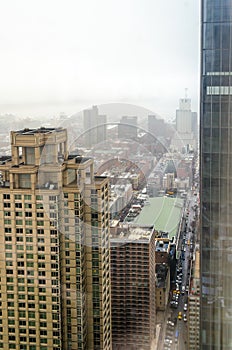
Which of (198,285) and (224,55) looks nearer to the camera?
(224,55)

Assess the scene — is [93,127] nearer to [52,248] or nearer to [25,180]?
[25,180]

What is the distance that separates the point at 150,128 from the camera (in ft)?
6.04

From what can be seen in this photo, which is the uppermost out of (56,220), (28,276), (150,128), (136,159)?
(150,128)

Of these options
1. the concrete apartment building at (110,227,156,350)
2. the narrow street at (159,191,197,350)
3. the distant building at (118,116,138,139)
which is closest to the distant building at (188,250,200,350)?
the narrow street at (159,191,197,350)

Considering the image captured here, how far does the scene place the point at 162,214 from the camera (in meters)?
1.90

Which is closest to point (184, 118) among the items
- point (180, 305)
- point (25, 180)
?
point (25, 180)

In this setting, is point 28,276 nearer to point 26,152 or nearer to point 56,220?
point 56,220

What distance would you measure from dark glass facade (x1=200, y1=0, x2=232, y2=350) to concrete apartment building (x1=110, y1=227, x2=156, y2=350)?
255mm

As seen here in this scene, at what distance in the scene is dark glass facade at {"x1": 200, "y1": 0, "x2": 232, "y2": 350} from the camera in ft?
5.82

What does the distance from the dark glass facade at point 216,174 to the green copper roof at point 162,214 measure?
117 millimetres

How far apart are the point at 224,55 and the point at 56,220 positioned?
3.32 ft

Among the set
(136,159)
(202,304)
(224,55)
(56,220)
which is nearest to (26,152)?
(56,220)

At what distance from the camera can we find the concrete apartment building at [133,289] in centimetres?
199

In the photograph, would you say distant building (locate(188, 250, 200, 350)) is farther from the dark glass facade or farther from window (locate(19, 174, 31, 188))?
window (locate(19, 174, 31, 188))
